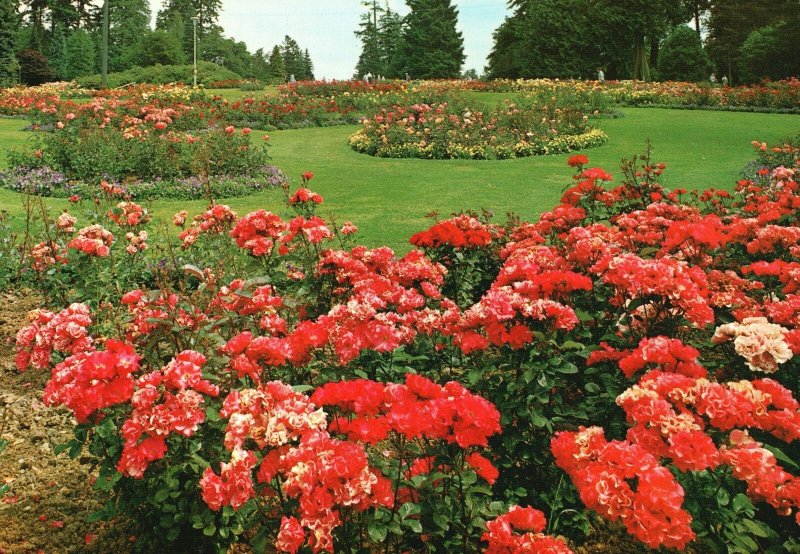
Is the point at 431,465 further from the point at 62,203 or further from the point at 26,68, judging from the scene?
the point at 26,68

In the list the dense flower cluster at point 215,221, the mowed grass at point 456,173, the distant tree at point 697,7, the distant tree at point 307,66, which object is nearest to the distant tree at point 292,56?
the distant tree at point 307,66

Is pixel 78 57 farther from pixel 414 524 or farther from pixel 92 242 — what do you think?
pixel 414 524

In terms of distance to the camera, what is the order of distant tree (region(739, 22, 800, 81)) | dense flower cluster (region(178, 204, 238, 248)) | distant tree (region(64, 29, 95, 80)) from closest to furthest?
dense flower cluster (region(178, 204, 238, 248))
distant tree (region(739, 22, 800, 81))
distant tree (region(64, 29, 95, 80))

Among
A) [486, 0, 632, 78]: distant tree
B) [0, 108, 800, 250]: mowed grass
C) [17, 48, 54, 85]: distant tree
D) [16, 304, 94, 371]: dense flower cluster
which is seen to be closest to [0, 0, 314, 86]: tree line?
[17, 48, 54, 85]: distant tree

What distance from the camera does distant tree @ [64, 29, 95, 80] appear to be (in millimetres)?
46000

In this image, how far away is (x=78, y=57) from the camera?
46.0 m

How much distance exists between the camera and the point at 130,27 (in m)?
59.0

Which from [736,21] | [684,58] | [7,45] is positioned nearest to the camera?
[684,58]

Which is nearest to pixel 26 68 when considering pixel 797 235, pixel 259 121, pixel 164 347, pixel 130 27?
pixel 130 27

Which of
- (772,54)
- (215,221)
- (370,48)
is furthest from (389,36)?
(215,221)

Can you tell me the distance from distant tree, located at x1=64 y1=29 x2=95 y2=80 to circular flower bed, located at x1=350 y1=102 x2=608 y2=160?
40.7 metres

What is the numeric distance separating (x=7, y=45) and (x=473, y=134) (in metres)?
42.0

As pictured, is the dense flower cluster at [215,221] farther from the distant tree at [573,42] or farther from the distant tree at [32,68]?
the distant tree at [32,68]

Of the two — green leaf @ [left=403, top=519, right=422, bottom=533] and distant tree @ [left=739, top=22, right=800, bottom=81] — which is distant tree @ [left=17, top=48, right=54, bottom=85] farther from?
green leaf @ [left=403, top=519, right=422, bottom=533]
